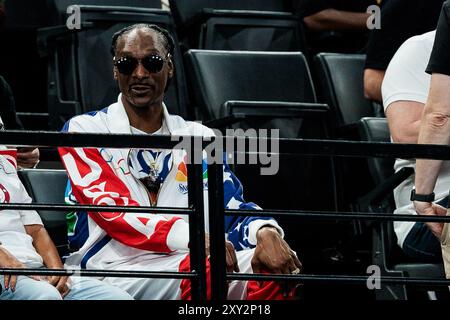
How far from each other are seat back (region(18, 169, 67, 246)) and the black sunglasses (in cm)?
40

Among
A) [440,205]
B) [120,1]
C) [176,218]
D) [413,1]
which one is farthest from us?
[120,1]

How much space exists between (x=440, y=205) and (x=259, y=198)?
1.10 m

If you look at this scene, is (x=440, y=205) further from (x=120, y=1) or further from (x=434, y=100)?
(x=120, y=1)

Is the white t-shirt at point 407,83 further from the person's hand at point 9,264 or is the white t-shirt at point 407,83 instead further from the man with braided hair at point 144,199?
the person's hand at point 9,264

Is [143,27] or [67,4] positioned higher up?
[143,27]

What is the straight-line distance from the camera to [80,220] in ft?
10.9

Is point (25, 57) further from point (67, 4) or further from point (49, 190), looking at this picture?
point (49, 190)

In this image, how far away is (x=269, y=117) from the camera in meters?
4.43

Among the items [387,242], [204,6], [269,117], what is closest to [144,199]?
[387,242]

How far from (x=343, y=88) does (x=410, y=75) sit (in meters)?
1.04

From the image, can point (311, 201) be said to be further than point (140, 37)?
Yes

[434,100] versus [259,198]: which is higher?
[434,100]
